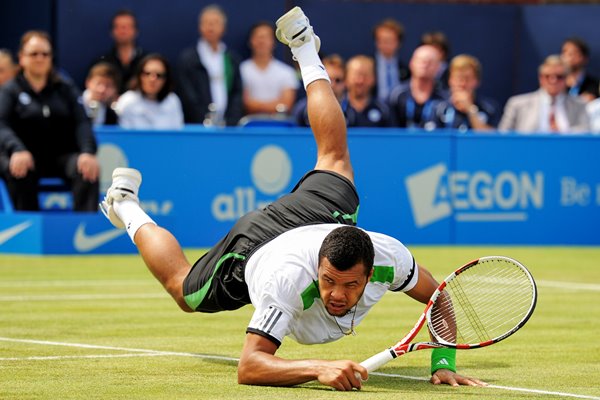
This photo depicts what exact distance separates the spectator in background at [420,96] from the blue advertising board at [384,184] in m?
0.85

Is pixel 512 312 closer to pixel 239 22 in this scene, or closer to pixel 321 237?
pixel 321 237

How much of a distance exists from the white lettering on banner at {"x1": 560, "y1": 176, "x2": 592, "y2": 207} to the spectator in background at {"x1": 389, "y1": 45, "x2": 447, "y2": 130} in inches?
79.8

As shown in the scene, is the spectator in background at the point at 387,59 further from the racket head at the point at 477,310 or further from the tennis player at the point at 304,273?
the tennis player at the point at 304,273

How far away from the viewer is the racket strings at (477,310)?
7691mm

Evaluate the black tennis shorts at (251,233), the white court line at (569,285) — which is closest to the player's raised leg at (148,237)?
the black tennis shorts at (251,233)

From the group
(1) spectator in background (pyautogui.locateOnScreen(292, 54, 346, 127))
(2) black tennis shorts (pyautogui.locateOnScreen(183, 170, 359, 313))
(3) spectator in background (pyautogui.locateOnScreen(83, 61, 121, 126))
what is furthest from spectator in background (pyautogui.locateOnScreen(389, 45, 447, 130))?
(2) black tennis shorts (pyautogui.locateOnScreen(183, 170, 359, 313))

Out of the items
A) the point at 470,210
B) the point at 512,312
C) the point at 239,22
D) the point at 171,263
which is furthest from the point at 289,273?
the point at 239,22

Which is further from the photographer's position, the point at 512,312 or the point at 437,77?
the point at 437,77

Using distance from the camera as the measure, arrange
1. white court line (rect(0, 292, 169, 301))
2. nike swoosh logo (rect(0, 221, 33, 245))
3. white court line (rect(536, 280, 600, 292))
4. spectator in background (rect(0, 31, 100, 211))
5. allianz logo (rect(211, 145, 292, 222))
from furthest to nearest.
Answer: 1. allianz logo (rect(211, 145, 292, 222))
2. nike swoosh logo (rect(0, 221, 33, 245))
3. spectator in background (rect(0, 31, 100, 211))
4. white court line (rect(536, 280, 600, 292))
5. white court line (rect(0, 292, 169, 301))

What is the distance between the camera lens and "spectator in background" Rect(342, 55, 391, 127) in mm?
19234

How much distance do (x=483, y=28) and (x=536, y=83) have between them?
1.46 meters

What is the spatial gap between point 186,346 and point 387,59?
41.9 ft

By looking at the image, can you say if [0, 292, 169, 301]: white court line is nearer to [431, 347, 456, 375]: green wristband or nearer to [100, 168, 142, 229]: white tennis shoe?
[100, 168, 142, 229]: white tennis shoe

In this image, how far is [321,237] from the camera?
7590 millimetres
